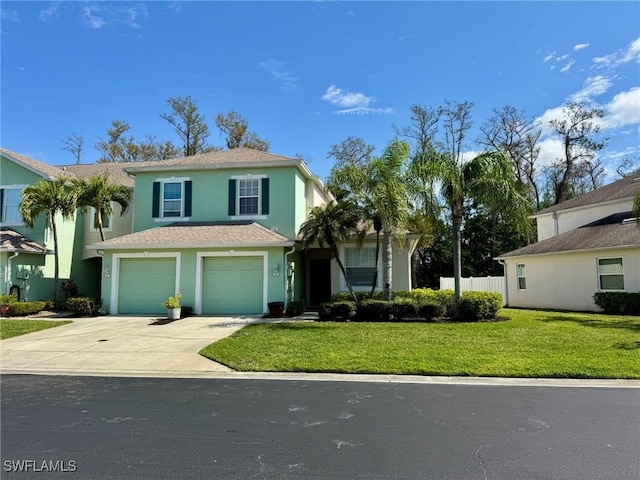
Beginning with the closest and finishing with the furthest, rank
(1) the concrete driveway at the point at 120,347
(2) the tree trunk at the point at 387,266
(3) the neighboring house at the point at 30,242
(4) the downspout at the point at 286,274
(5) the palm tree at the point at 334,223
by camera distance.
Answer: (1) the concrete driveway at the point at 120,347
(2) the tree trunk at the point at 387,266
(5) the palm tree at the point at 334,223
(4) the downspout at the point at 286,274
(3) the neighboring house at the point at 30,242

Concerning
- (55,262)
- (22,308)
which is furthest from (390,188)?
(22,308)

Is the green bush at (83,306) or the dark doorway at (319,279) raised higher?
the dark doorway at (319,279)

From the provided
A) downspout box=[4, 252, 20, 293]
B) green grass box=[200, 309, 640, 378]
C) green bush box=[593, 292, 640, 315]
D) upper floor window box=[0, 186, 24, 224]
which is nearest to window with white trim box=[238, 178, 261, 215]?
green grass box=[200, 309, 640, 378]

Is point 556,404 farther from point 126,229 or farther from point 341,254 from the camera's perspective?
point 126,229

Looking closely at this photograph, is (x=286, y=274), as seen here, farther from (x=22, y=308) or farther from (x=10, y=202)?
(x=10, y=202)

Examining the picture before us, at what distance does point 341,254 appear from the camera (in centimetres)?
1819

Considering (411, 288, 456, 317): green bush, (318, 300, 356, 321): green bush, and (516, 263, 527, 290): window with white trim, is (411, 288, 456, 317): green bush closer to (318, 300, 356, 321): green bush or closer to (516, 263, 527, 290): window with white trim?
(318, 300, 356, 321): green bush

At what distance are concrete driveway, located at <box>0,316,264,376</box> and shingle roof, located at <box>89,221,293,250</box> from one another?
2.86 metres

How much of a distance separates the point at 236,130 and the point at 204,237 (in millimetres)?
22081

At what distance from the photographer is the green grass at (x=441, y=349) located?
26.3 ft

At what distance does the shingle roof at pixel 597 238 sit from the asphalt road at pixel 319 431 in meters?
13.5

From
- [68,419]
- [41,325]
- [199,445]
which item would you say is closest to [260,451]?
[199,445]

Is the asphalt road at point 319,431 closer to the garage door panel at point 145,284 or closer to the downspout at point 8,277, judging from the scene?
the garage door panel at point 145,284

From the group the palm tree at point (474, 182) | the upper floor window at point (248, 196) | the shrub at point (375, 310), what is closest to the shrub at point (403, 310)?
the shrub at point (375, 310)
